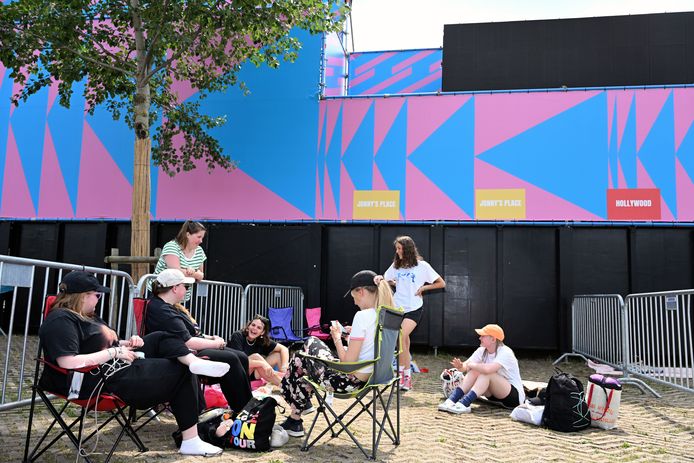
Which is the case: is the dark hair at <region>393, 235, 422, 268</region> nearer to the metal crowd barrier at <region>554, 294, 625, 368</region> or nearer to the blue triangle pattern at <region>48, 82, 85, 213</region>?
the metal crowd barrier at <region>554, 294, 625, 368</region>

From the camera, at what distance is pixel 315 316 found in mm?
10367

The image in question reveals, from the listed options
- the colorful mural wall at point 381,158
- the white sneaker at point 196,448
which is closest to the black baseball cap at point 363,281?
the white sneaker at point 196,448

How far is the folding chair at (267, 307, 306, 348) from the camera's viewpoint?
367 inches

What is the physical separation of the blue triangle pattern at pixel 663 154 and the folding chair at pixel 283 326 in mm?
7110

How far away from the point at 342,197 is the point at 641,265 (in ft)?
18.8

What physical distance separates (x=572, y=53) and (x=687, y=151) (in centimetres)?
304

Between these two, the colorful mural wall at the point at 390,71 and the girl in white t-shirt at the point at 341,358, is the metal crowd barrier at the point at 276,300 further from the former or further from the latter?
the colorful mural wall at the point at 390,71

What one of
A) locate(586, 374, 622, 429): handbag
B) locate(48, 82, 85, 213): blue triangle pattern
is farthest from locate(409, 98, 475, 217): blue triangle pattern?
locate(48, 82, 85, 213): blue triangle pattern

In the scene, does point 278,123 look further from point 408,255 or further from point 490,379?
point 490,379

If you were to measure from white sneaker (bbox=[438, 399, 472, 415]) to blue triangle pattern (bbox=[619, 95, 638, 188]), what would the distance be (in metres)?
6.82

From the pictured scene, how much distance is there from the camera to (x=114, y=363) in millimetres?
3523

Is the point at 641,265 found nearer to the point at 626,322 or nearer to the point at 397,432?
the point at 626,322

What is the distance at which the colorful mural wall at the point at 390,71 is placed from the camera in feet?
54.4

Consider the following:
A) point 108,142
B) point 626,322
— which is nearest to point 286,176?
point 108,142
